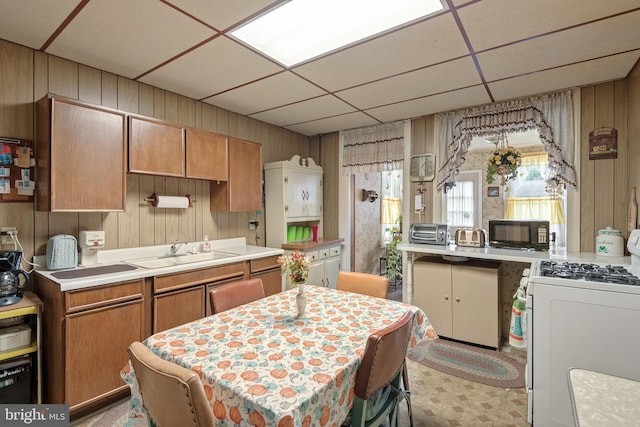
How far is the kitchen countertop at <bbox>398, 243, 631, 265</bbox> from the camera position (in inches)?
95.4

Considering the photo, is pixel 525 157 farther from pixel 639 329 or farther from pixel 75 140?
pixel 75 140

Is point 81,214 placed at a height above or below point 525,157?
below

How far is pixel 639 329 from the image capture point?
1608 mm

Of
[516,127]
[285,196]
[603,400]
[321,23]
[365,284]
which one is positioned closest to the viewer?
[603,400]

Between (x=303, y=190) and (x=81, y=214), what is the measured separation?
2.33 meters

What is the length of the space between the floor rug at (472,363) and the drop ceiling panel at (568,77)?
2.23 metres

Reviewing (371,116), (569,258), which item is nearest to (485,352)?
(569,258)

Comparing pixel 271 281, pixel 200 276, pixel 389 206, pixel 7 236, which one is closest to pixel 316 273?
pixel 271 281

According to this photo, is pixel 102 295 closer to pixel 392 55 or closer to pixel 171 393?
pixel 171 393

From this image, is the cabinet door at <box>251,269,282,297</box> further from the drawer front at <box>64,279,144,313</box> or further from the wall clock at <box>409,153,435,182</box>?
the wall clock at <box>409,153,435,182</box>

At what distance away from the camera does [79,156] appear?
214 cm

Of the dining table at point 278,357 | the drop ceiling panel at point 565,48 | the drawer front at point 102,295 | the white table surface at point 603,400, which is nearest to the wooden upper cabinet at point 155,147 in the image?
the drawer front at point 102,295

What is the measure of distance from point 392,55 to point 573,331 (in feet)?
6.66

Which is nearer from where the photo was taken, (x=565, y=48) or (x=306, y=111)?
(x=565, y=48)
